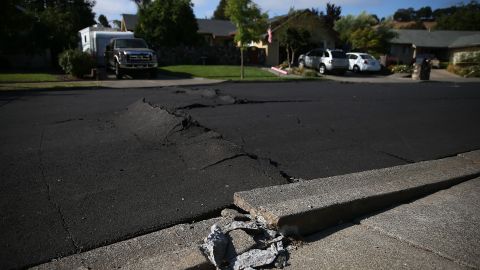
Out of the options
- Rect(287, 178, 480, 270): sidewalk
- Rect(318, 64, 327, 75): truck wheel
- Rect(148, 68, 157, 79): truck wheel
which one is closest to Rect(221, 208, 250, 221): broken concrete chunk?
Rect(287, 178, 480, 270): sidewalk

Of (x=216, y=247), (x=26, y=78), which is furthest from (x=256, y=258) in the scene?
(x=26, y=78)

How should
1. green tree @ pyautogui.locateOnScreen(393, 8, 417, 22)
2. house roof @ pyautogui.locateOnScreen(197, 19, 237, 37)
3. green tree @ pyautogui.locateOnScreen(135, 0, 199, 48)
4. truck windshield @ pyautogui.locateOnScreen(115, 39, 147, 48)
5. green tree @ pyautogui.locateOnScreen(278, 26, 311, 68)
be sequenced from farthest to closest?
green tree @ pyautogui.locateOnScreen(393, 8, 417, 22) < house roof @ pyautogui.locateOnScreen(197, 19, 237, 37) < green tree @ pyautogui.locateOnScreen(135, 0, 199, 48) < green tree @ pyautogui.locateOnScreen(278, 26, 311, 68) < truck windshield @ pyautogui.locateOnScreen(115, 39, 147, 48)

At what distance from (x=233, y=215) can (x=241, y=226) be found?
1.01 feet

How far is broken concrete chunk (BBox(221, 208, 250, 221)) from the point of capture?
350cm

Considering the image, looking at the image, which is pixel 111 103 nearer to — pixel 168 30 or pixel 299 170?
pixel 299 170

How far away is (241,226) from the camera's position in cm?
328

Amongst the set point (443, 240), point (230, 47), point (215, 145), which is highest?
point (230, 47)

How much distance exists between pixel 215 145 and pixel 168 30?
96.9 ft

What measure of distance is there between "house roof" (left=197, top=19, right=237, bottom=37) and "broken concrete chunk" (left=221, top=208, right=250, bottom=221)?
3964 cm

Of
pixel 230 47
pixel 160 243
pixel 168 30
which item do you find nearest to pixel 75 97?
pixel 160 243

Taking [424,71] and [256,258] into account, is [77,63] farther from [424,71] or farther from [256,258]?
[424,71]

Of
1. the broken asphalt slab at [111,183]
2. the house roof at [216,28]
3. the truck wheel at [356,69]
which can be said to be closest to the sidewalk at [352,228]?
the broken asphalt slab at [111,183]

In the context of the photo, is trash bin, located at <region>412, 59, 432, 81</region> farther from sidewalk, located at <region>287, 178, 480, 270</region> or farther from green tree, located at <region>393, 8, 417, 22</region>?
green tree, located at <region>393, 8, 417, 22</region>

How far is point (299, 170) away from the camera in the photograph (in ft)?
16.5
